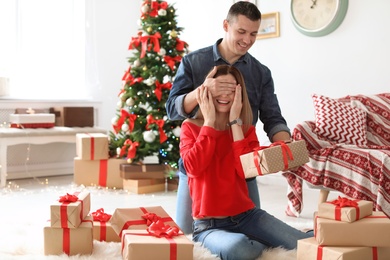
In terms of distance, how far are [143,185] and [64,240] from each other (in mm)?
2232

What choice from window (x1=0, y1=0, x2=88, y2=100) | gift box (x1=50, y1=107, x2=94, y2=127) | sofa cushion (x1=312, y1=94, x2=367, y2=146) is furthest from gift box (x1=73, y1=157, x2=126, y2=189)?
sofa cushion (x1=312, y1=94, x2=367, y2=146)

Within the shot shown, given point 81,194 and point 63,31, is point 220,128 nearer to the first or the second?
point 81,194

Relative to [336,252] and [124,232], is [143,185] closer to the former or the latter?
[124,232]

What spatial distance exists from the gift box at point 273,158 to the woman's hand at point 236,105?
209 millimetres

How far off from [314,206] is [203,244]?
1.93 meters

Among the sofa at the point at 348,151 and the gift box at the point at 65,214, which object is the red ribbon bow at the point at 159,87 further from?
the gift box at the point at 65,214

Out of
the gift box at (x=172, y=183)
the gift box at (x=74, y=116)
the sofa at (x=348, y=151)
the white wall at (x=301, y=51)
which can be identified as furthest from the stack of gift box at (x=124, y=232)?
the gift box at (x=74, y=116)

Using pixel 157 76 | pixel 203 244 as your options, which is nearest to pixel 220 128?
pixel 203 244

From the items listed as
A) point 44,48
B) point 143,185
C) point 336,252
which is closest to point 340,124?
point 143,185

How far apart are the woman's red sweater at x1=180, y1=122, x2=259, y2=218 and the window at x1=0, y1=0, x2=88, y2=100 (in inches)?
145

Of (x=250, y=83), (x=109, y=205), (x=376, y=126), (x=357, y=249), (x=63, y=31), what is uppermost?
(x=63, y=31)

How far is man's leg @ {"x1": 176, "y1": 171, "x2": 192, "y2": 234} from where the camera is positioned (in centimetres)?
251

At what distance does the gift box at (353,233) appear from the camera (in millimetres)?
1987

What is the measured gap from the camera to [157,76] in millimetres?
4566
